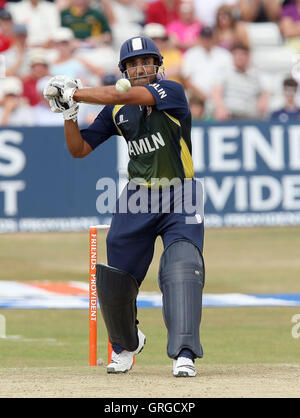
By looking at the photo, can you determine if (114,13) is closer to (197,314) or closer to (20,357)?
(20,357)

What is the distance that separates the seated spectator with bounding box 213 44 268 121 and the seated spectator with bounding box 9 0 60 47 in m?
3.35

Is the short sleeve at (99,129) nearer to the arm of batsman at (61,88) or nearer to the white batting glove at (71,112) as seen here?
the white batting glove at (71,112)

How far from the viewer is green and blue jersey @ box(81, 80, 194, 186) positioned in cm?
687

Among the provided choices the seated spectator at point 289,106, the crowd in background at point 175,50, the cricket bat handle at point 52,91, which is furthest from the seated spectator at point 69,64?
the cricket bat handle at point 52,91

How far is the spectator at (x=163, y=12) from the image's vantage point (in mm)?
19672

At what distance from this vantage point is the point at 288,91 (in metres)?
17.2

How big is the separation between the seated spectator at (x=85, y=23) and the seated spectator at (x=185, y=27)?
1226 mm

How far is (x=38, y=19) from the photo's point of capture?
61.9 feet

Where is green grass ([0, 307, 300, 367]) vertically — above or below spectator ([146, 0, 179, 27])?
below

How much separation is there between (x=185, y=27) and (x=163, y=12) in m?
0.58

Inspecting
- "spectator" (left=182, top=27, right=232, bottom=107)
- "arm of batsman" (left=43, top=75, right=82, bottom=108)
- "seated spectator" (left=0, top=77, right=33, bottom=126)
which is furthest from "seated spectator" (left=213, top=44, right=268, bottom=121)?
"arm of batsman" (left=43, top=75, right=82, bottom=108)

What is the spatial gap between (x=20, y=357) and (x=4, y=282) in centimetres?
386

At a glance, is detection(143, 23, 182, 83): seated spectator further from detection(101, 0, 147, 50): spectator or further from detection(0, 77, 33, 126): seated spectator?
detection(0, 77, 33, 126): seated spectator
